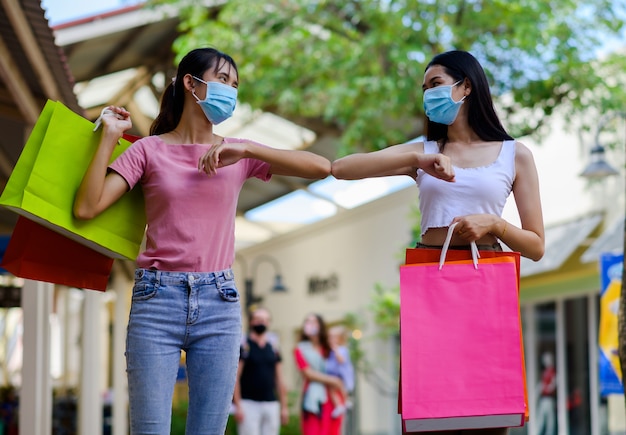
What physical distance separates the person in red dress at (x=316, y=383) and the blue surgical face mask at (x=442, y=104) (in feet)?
23.0

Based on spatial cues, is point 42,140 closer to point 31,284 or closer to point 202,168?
point 202,168

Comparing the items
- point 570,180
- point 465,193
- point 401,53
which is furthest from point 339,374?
point 465,193

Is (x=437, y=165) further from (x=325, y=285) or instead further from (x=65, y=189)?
(x=325, y=285)

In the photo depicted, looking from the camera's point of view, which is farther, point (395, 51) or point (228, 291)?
point (395, 51)

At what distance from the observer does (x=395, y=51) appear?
14.3 metres

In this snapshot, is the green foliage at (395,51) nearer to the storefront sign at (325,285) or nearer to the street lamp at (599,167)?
the street lamp at (599,167)

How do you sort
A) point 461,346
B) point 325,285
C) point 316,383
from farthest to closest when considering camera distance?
point 325,285 → point 316,383 → point 461,346

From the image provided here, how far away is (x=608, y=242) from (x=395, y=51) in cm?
365

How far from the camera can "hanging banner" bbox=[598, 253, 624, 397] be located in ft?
31.0

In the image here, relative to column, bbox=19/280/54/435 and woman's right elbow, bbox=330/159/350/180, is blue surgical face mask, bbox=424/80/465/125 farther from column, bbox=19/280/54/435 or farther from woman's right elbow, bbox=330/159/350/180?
column, bbox=19/280/54/435

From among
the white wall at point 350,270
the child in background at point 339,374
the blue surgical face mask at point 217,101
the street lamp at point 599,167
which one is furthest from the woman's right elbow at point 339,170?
the white wall at point 350,270

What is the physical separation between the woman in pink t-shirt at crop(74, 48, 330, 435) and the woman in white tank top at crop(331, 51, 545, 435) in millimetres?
314

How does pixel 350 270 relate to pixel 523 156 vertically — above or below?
above

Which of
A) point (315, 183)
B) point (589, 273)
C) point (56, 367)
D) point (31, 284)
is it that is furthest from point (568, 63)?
point (56, 367)
